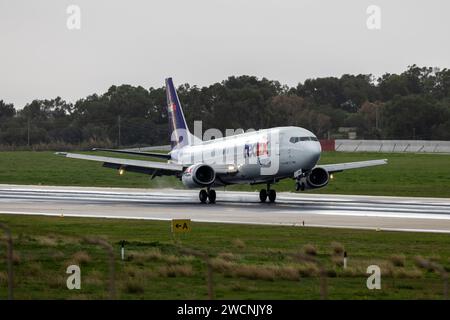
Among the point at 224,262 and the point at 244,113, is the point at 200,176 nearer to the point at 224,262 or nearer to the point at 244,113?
the point at 224,262

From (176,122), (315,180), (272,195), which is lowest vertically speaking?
(272,195)

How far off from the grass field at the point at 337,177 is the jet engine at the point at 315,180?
11.1m

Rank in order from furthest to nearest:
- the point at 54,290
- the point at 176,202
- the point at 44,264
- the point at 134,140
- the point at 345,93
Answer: the point at 345,93, the point at 134,140, the point at 176,202, the point at 44,264, the point at 54,290

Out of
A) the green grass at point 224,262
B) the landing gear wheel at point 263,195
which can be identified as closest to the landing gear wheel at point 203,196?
the landing gear wheel at point 263,195

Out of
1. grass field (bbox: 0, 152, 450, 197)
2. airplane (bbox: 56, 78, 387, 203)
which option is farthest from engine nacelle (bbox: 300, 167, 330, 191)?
grass field (bbox: 0, 152, 450, 197)

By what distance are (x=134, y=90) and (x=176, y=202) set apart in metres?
114

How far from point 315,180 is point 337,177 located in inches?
1112

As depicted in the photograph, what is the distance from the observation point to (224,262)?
2858 centimetres

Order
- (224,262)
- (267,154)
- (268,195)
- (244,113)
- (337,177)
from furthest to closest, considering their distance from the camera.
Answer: (244,113)
(337,177)
(268,195)
(267,154)
(224,262)

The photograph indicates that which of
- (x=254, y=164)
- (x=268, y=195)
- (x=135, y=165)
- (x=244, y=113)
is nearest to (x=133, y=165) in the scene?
(x=135, y=165)

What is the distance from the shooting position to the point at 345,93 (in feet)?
615

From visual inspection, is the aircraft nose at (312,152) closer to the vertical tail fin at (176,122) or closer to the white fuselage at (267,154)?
the white fuselage at (267,154)
